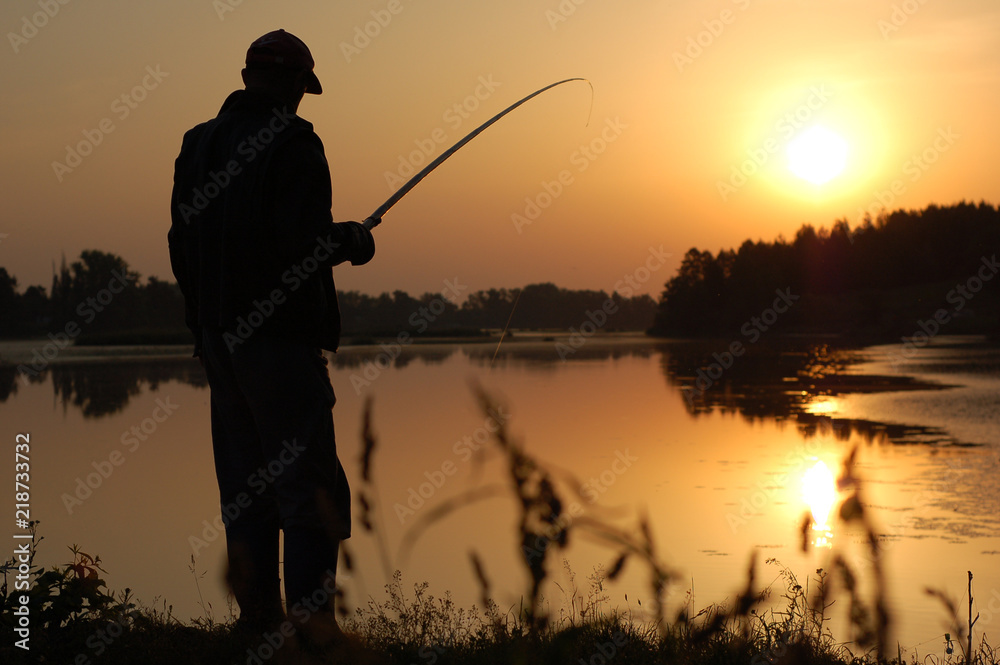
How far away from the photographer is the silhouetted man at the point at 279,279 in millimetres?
2938

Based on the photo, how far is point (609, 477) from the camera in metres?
10.2

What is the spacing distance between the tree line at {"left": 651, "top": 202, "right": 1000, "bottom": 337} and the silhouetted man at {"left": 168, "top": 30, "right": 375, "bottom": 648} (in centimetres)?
7438

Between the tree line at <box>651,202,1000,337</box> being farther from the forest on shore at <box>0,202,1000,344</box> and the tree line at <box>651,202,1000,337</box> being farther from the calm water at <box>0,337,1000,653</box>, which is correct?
the calm water at <box>0,337,1000,653</box>

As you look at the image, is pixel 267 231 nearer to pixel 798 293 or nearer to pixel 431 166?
pixel 431 166

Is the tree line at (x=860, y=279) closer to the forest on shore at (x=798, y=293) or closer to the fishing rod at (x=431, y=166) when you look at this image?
the forest on shore at (x=798, y=293)

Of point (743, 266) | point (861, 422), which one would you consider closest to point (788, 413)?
point (861, 422)

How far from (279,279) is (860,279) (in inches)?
3794

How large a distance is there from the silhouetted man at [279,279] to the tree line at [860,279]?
244 ft

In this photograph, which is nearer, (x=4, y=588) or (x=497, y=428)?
(x=497, y=428)

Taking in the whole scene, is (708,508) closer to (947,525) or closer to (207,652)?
(947,525)

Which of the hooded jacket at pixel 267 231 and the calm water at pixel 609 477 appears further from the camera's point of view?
the calm water at pixel 609 477

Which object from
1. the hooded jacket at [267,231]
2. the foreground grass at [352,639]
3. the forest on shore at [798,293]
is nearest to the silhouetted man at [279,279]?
the hooded jacket at [267,231]

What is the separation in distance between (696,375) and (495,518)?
759 inches

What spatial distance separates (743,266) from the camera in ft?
321
